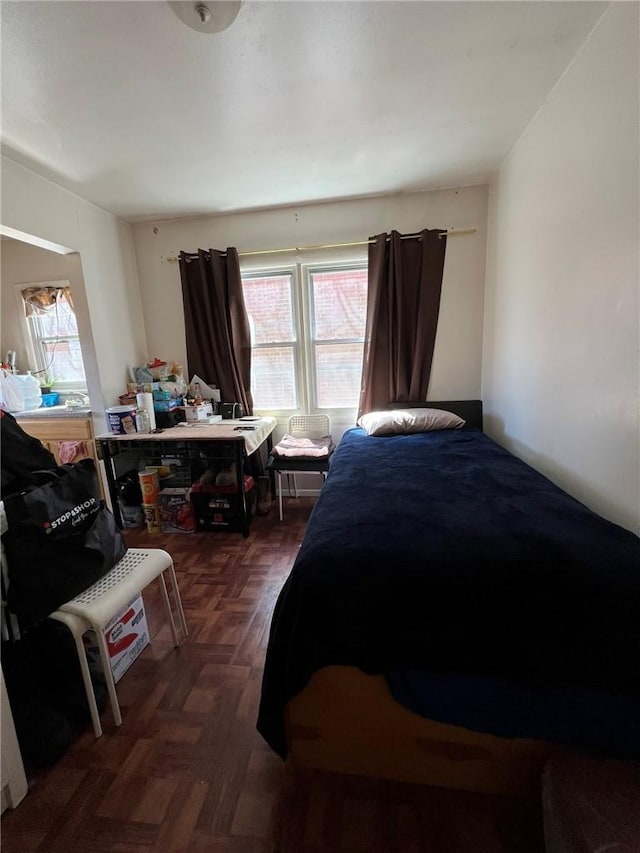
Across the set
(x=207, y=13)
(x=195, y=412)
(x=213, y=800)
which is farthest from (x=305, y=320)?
(x=213, y=800)

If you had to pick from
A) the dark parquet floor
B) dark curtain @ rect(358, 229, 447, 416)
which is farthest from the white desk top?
the dark parquet floor

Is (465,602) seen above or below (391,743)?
above

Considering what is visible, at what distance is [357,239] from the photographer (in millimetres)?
2760

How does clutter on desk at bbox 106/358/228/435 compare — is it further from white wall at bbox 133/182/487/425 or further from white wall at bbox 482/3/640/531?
white wall at bbox 482/3/640/531

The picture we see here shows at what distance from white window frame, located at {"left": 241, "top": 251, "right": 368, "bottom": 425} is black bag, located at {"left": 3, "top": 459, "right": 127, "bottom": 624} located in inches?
77.6

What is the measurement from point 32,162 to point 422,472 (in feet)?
9.51

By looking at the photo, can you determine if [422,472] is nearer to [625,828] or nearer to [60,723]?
[625,828]

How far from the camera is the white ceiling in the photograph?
1.23 metres

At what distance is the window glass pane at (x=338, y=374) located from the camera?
299 centimetres

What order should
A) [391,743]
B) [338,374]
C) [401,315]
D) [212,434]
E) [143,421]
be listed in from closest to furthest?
[391,743], [212,434], [143,421], [401,315], [338,374]

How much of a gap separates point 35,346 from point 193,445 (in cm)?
230

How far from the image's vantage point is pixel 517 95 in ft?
5.43

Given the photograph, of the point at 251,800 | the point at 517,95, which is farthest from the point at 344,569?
the point at 517,95

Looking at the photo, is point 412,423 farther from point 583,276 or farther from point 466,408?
point 583,276
